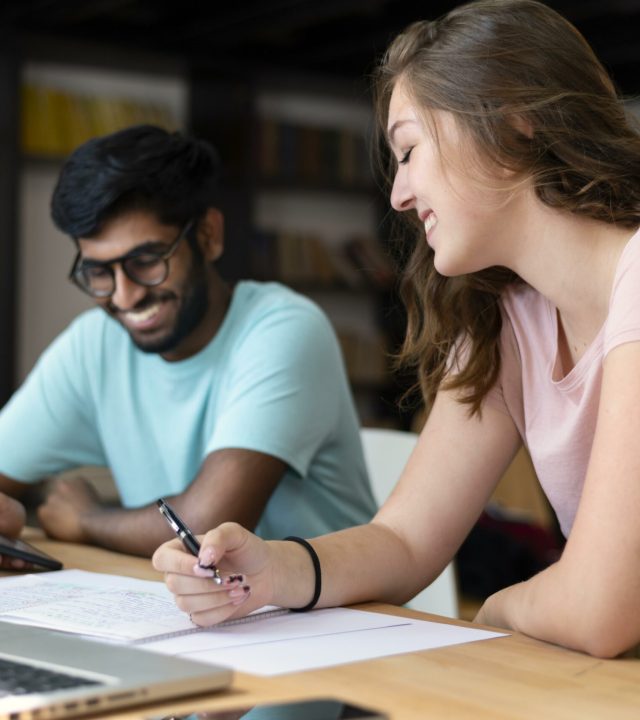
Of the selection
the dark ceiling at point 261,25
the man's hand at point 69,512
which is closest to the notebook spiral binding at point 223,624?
the man's hand at point 69,512

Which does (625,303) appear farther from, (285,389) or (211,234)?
(211,234)

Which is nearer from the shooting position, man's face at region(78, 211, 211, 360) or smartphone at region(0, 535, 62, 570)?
smartphone at region(0, 535, 62, 570)

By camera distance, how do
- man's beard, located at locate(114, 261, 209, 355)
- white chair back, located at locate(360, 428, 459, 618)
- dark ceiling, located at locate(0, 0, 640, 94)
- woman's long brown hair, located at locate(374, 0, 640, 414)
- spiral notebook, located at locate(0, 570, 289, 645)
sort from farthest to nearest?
dark ceiling, located at locate(0, 0, 640, 94) → white chair back, located at locate(360, 428, 459, 618) → man's beard, located at locate(114, 261, 209, 355) → woman's long brown hair, located at locate(374, 0, 640, 414) → spiral notebook, located at locate(0, 570, 289, 645)

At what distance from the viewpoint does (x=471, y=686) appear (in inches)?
41.8

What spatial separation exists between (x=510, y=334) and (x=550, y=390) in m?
0.13

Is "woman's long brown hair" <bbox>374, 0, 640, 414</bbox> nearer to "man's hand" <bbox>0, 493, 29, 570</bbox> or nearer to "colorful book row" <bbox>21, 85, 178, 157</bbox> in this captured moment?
"man's hand" <bbox>0, 493, 29, 570</bbox>

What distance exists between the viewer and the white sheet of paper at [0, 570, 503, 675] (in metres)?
1.16

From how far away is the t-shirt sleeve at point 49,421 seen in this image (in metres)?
2.36

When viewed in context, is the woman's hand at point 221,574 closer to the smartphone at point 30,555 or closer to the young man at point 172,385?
the smartphone at point 30,555

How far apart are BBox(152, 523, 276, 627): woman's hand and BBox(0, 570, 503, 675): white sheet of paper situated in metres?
0.02

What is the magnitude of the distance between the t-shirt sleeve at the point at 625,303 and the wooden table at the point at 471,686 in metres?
0.36

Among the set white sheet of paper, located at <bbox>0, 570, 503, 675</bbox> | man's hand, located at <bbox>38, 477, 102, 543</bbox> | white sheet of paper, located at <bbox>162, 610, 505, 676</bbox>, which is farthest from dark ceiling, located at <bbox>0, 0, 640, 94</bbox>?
white sheet of paper, located at <bbox>162, 610, 505, 676</bbox>

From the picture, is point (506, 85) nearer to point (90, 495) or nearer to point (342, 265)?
point (90, 495)

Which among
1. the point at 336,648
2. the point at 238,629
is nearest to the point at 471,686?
the point at 336,648
